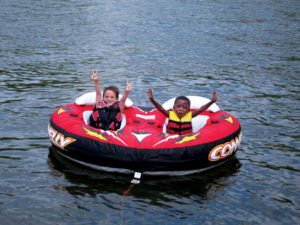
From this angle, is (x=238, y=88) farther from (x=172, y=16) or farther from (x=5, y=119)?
(x=172, y=16)

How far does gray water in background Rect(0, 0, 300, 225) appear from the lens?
7.77 meters

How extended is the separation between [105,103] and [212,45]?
12.3 metres

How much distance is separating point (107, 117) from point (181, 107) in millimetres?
1357

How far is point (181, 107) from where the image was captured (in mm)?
9328

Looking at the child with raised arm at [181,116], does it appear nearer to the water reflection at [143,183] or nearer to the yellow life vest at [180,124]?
the yellow life vest at [180,124]

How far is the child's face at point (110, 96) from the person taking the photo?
31.2 ft

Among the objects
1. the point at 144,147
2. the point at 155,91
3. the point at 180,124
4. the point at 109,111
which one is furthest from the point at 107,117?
the point at 155,91

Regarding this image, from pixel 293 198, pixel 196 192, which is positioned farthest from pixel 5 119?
pixel 293 198

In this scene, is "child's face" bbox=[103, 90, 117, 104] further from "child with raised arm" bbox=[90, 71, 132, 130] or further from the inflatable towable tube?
the inflatable towable tube

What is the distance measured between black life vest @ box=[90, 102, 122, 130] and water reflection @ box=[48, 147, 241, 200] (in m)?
0.97

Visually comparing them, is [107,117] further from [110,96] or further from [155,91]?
[155,91]

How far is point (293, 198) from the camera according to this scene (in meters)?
8.21

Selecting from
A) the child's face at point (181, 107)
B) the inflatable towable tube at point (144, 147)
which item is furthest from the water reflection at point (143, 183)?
the child's face at point (181, 107)

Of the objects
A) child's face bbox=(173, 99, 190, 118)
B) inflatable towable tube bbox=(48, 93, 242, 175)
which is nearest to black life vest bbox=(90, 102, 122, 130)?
inflatable towable tube bbox=(48, 93, 242, 175)
